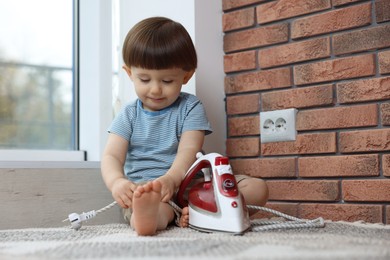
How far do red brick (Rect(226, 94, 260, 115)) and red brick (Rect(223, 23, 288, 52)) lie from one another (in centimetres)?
16

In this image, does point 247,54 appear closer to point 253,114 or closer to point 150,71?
point 253,114

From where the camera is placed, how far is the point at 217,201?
1.23 metres

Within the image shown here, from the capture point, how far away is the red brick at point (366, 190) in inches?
56.7

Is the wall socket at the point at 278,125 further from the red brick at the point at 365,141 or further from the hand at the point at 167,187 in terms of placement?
the hand at the point at 167,187

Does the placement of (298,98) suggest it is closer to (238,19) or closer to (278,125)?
(278,125)

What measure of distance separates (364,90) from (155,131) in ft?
1.90

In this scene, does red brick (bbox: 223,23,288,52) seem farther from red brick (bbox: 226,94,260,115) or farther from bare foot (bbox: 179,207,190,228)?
bare foot (bbox: 179,207,190,228)

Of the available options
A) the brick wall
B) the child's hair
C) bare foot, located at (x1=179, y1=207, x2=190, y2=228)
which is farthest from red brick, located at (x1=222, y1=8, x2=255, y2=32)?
bare foot, located at (x1=179, y1=207, x2=190, y2=228)

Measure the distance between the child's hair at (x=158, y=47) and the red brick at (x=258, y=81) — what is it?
Result: 0.31 metres

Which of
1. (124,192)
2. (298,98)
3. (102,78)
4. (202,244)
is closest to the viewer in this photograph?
(202,244)

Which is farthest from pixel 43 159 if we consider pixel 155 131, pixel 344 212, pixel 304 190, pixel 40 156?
pixel 344 212

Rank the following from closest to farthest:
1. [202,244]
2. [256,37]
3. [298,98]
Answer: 1. [202,244]
2. [298,98]
3. [256,37]

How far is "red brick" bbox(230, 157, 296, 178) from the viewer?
1.63 meters

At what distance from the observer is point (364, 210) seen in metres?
1.48
